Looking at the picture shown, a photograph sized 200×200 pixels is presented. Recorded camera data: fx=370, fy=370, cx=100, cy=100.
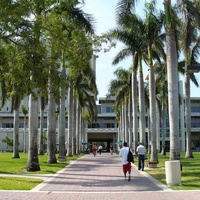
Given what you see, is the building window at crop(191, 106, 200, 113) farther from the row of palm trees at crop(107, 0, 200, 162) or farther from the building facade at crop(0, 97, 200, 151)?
the row of palm trees at crop(107, 0, 200, 162)

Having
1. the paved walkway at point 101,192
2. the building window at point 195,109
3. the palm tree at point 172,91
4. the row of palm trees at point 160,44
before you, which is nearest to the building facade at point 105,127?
the building window at point 195,109

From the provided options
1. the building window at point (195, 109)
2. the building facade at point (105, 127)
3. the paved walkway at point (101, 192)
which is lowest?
the paved walkway at point (101, 192)

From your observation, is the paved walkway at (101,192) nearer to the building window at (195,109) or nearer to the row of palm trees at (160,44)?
the row of palm trees at (160,44)

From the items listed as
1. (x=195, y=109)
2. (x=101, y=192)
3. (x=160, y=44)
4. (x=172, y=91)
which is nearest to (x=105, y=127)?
(x=195, y=109)

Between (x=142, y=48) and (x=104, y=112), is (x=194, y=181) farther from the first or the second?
(x=104, y=112)

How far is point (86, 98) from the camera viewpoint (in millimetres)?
54438

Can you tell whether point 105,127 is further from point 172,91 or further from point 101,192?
point 101,192

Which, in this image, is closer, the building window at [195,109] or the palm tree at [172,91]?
the palm tree at [172,91]

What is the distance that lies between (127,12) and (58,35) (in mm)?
5855

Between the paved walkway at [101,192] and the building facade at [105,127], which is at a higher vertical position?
the building facade at [105,127]

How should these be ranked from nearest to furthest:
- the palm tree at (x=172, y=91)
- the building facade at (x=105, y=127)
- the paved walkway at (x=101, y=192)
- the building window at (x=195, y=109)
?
the paved walkway at (x=101, y=192)
the palm tree at (x=172, y=91)
the building facade at (x=105, y=127)
the building window at (x=195, y=109)

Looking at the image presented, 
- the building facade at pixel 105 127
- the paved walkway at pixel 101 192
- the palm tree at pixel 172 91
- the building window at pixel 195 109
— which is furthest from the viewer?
the building window at pixel 195 109

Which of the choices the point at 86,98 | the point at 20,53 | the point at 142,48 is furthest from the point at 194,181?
the point at 86,98

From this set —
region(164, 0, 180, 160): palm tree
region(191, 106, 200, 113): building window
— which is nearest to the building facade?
region(191, 106, 200, 113): building window
